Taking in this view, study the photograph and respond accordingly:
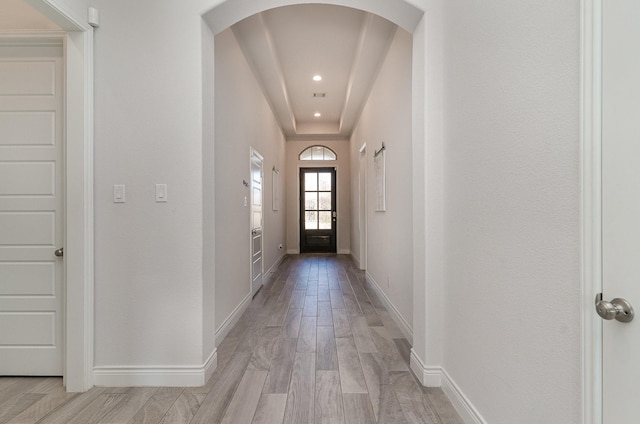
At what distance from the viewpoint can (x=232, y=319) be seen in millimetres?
3047

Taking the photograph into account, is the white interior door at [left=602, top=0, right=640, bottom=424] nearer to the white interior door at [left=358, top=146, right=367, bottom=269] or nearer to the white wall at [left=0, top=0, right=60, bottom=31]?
the white wall at [left=0, top=0, right=60, bottom=31]

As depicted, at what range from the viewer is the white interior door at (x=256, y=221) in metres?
4.15

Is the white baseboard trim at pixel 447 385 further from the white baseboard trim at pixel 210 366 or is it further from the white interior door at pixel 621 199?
the white baseboard trim at pixel 210 366

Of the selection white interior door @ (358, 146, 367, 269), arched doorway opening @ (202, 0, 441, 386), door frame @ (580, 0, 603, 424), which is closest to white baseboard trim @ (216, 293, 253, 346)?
arched doorway opening @ (202, 0, 441, 386)

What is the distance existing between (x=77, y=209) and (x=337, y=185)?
20.3ft

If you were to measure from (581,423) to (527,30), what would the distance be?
51.6 inches

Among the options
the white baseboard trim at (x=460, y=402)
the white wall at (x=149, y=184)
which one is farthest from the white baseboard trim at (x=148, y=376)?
the white baseboard trim at (x=460, y=402)

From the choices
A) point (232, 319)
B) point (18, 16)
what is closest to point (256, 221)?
point (232, 319)

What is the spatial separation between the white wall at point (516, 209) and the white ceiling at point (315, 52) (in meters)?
1.69

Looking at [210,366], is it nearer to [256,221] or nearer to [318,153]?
[256,221]

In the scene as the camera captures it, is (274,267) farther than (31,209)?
Yes

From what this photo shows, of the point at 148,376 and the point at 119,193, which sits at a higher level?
the point at 119,193

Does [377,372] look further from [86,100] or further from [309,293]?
[86,100]

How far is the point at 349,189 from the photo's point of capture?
25.5 feet
